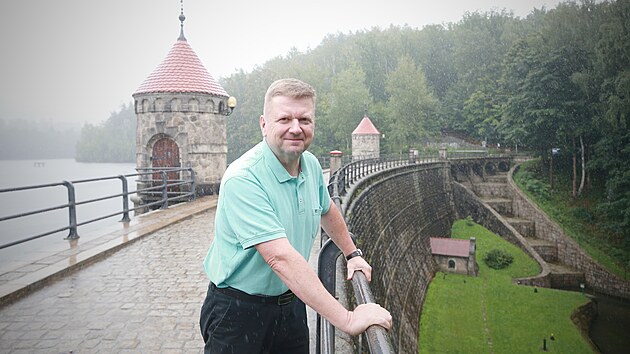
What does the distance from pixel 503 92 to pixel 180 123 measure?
128 ft

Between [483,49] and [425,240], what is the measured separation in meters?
39.8

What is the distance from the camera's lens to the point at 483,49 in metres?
52.7

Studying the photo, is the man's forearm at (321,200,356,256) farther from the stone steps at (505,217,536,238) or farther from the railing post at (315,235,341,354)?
the stone steps at (505,217,536,238)

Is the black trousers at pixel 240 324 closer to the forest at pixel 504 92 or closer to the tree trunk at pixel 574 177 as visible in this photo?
the forest at pixel 504 92

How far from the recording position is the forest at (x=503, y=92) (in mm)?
27406

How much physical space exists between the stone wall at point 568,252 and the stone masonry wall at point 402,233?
17.8 ft

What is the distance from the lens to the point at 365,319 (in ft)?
4.19

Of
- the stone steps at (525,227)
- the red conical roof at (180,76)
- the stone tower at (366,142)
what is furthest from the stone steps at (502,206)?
the red conical roof at (180,76)

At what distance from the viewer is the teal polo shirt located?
147 centimetres

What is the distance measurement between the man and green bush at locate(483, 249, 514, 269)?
2277 centimetres

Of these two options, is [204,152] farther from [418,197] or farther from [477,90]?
[477,90]

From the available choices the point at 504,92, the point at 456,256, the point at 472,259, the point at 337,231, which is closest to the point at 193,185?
the point at 337,231

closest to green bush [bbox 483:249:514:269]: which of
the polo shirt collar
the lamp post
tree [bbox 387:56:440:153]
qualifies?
the lamp post

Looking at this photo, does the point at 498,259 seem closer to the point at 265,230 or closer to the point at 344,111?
the point at 344,111
